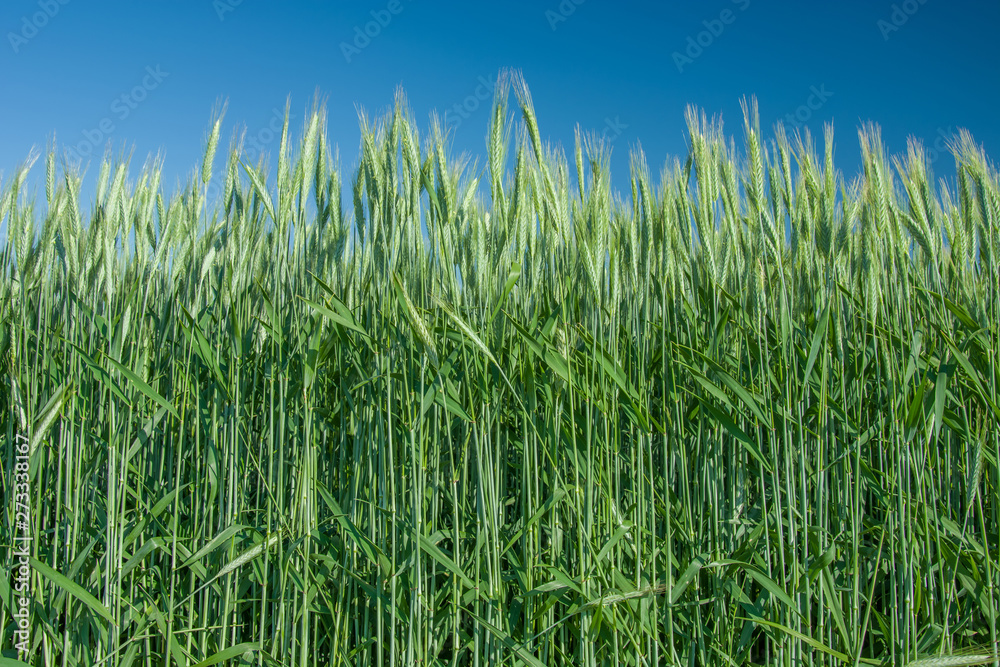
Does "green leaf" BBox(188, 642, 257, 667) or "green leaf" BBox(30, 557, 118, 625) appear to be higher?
"green leaf" BBox(30, 557, 118, 625)

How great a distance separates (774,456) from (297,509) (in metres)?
1.35

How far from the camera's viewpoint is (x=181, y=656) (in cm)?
166

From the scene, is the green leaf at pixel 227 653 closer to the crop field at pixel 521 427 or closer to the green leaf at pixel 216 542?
the crop field at pixel 521 427

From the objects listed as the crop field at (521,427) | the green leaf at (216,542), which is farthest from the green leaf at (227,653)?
the green leaf at (216,542)

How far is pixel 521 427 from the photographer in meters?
1.79

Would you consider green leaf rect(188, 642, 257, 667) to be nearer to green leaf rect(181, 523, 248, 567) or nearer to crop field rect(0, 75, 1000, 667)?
crop field rect(0, 75, 1000, 667)

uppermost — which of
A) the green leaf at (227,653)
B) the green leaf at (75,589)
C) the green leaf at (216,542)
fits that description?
the green leaf at (216,542)

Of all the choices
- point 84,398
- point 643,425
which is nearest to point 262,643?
point 84,398

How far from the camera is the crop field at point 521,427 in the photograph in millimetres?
1556

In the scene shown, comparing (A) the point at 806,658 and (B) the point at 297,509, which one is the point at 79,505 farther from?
(A) the point at 806,658

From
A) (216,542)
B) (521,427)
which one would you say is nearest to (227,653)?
(216,542)

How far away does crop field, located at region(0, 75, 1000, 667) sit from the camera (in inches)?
61.2

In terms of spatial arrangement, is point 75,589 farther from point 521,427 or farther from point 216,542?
point 521,427

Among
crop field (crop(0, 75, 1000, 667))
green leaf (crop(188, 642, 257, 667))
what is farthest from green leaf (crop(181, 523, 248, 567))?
green leaf (crop(188, 642, 257, 667))
